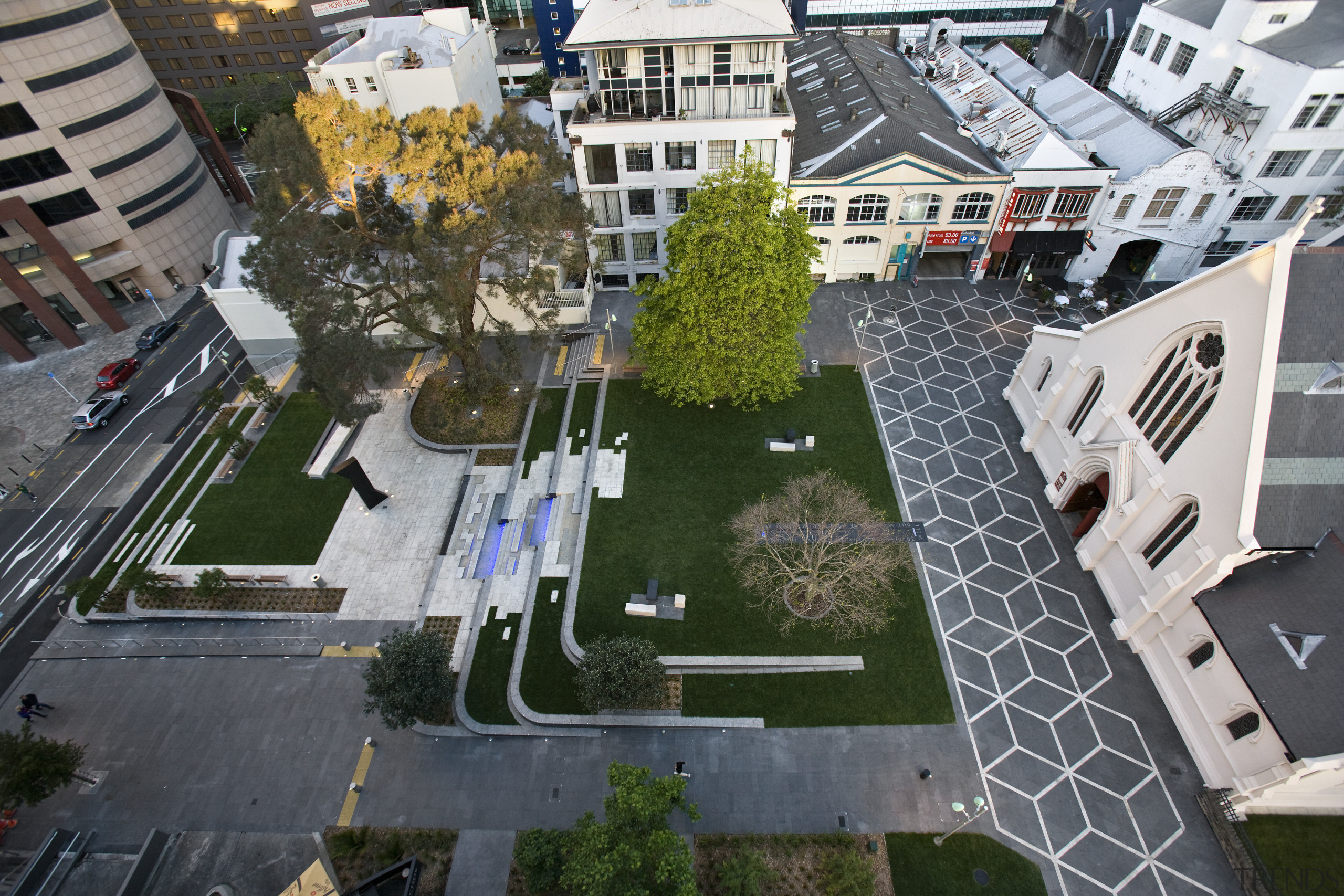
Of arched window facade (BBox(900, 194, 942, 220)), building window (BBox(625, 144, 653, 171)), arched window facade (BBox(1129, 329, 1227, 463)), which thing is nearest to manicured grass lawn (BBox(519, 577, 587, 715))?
arched window facade (BBox(1129, 329, 1227, 463))

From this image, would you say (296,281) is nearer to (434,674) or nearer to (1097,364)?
(434,674)

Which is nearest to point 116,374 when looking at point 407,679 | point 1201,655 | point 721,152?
point 407,679

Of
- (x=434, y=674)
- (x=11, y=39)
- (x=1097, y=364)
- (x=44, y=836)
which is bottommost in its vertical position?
(x=44, y=836)

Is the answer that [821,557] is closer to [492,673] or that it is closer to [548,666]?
[548,666]

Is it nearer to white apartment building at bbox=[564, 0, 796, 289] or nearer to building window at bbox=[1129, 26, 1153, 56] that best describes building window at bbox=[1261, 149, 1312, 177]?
building window at bbox=[1129, 26, 1153, 56]

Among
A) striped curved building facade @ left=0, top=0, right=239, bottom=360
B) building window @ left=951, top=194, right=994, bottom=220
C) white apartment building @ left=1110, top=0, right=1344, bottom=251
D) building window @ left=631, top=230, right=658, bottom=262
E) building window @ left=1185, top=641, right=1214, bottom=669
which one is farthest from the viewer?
building window @ left=631, top=230, right=658, bottom=262

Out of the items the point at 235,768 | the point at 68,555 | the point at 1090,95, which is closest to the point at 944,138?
the point at 1090,95

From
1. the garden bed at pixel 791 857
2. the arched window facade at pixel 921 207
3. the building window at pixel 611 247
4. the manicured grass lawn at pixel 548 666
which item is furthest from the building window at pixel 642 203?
the garden bed at pixel 791 857
